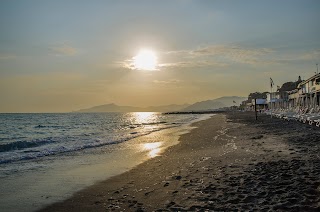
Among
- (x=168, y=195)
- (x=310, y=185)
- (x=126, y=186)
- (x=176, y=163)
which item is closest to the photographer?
(x=310, y=185)

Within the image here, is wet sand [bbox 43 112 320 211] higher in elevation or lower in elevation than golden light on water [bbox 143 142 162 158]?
higher

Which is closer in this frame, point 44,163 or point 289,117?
point 44,163

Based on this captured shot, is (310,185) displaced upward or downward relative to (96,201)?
upward

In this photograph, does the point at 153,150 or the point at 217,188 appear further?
the point at 153,150

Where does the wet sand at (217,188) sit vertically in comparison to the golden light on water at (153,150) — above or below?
above

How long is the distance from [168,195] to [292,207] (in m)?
3.38

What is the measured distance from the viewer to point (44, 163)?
628 inches

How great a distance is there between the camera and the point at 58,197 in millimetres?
9023

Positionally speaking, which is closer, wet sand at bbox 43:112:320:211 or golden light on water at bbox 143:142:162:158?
wet sand at bbox 43:112:320:211

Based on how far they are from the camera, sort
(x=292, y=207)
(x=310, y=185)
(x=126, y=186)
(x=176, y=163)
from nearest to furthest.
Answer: (x=292, y=207), (x=310, y=185), (x=126, y=186), (x=176, y=163)

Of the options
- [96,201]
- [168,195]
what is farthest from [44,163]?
[168,195]

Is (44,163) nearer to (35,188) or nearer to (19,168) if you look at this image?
(19,168)

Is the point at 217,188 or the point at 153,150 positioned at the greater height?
the point at 217,188

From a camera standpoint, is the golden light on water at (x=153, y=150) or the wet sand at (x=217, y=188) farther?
the golden light on water at (x=153, y=150)
